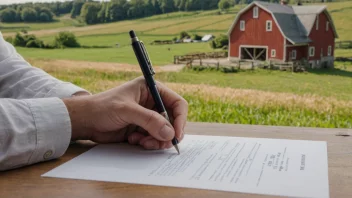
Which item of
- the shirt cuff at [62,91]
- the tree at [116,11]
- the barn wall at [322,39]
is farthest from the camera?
the tree at [116,11]

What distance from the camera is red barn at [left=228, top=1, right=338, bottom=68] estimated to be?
64.7 inches

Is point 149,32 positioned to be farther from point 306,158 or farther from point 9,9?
point 306,158

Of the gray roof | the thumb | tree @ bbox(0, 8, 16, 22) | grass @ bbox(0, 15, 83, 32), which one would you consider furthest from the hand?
tree @ bbox(0, 8, 16, 22)

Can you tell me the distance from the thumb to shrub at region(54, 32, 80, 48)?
1365 mm

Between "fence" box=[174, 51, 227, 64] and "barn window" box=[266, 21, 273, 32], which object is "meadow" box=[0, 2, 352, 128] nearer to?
Answer: "fence" box=[174, 51, 227, 64]

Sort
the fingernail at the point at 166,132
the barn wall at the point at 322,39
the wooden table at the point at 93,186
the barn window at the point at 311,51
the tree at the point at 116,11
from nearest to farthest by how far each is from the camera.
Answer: the wooden table at the point at 93,186, the fingernail at the point at 166,132, the barn wall at the point at 322,39, the barn window at the point at 311,51, the tree at the point at 116,11

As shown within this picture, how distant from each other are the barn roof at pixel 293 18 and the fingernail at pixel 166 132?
1.22m

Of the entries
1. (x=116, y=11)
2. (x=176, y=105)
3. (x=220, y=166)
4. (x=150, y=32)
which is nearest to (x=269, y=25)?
(x=150, y=32)

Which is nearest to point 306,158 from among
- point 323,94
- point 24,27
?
point 323,94

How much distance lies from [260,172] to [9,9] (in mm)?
1655

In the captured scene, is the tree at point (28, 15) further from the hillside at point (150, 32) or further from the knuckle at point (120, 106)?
the knuckle at point (120, 106)

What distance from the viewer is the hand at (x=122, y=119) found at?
1.78 ft

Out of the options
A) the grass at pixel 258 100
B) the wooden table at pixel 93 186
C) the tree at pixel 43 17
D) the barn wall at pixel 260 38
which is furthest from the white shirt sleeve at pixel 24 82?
the tree at pixel 43 17

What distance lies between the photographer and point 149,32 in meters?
1.78
